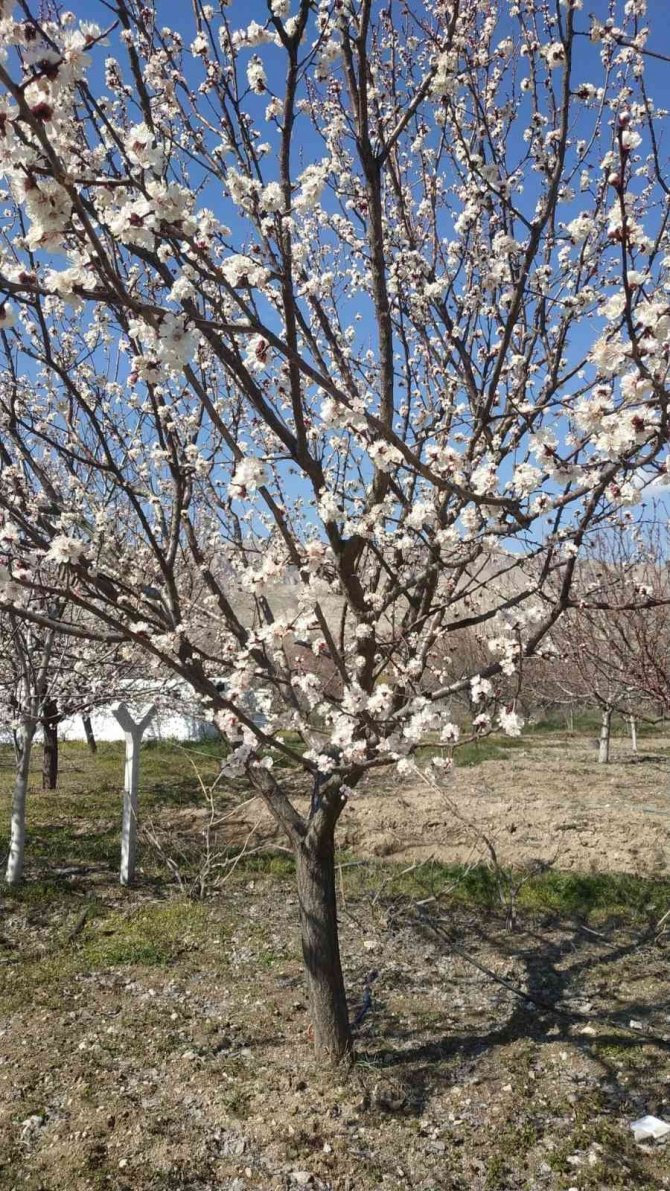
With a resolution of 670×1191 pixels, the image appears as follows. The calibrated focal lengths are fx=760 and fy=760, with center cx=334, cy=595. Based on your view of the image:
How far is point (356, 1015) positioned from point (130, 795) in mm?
3427

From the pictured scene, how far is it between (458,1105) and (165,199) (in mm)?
4208

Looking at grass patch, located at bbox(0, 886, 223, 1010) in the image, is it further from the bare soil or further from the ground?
the bare soil

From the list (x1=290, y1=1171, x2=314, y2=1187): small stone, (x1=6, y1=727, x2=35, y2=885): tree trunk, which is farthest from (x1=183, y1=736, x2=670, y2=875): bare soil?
(x1=290, y1=1171, x2=314, y2=1187): small stone

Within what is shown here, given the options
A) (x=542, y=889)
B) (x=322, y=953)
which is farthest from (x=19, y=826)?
(x=542, y=889)

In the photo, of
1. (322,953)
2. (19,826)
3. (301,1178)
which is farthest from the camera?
(19,826)

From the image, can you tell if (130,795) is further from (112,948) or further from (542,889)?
(542,889)

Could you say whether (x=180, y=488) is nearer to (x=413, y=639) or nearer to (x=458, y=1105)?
(x=413, y=639)

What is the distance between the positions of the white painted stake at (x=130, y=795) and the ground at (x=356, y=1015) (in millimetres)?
248

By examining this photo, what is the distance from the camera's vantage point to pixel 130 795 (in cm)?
738

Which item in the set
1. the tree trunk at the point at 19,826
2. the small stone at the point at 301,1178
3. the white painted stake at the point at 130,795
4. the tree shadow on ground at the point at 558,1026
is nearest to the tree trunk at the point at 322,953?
the tree shadow on ground at the point at 558,1026

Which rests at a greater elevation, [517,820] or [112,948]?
[517,820]

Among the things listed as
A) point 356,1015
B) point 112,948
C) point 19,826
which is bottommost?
point 356,1015

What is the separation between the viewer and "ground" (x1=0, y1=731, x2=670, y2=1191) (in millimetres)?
3475

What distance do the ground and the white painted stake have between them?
25 cm
